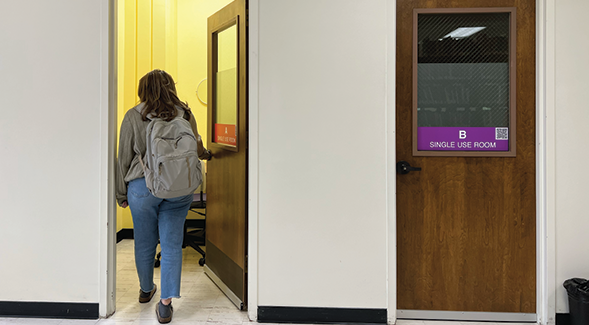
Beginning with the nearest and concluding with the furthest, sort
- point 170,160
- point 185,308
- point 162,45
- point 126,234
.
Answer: point 170,160, point 185,308, point 162,45, point 126,234

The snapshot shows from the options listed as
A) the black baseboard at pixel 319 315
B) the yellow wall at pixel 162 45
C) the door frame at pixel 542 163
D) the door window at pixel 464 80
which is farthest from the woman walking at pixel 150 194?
the yellow wall at pixel 162 45

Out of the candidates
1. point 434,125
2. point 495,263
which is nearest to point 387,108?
point 434,125

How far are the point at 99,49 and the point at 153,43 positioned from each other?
195 cm

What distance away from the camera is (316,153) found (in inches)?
100

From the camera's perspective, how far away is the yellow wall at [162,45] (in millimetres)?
4324

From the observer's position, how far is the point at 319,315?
2.57m

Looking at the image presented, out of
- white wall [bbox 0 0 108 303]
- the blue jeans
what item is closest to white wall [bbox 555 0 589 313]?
the blue jeans

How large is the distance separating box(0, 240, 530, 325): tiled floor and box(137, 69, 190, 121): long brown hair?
122 cm

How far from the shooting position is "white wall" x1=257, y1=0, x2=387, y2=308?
2514 mm

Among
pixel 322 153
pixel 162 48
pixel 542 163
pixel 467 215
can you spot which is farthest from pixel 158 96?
pixel 542 163

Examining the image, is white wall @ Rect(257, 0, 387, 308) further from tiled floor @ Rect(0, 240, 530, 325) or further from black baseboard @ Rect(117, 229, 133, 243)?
Result: black baseboard @ Rect(117, 229, 133, 243)

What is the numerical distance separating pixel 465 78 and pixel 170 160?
5.82 ft

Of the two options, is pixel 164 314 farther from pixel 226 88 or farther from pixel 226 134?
pixel 226 88

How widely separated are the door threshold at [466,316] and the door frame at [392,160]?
0.10 metres
